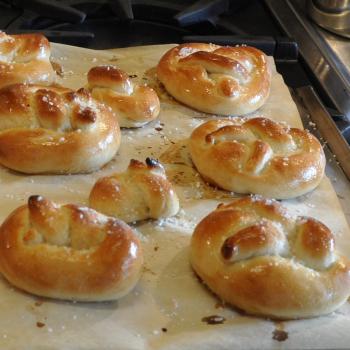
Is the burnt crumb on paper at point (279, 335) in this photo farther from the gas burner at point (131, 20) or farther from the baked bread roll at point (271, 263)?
the gas burner at point (131, 20)

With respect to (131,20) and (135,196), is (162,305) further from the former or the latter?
(131,20)

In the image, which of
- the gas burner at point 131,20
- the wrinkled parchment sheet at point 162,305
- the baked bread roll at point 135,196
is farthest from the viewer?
the gas burner at point 131,20

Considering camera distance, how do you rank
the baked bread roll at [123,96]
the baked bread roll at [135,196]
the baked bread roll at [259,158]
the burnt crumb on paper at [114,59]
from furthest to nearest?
the burnt crumb on paper at [114,59]
the baked bread roll at [123,96]
the baked bread roll at [259,158]
the baked bread roll at [135,196]

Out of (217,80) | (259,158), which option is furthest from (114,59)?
(259,158)

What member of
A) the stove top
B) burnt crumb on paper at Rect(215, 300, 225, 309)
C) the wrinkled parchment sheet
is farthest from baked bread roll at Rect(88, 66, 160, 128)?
burnt crumb on paper at Rect(215, 300, 225, 309)

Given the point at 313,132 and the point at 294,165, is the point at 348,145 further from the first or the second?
the point at 294,165

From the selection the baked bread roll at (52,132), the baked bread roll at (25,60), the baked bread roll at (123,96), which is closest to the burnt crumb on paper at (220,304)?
the baked bread roll at (52,132)

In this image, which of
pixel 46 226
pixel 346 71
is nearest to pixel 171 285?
pixel 46 226
